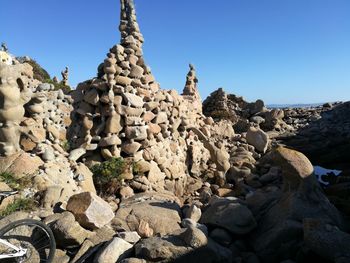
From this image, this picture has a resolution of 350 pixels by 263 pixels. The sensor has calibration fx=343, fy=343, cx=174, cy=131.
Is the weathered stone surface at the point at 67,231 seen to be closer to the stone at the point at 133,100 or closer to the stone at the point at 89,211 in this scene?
the stone at the point at 89,211

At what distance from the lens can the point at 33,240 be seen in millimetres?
5617

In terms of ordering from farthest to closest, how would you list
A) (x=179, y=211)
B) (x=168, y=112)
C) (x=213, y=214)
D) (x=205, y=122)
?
(x=205, y=122), (x=168, y=112), (x=179, y=211), (x=213, y=214)

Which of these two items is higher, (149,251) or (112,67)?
(112,67)

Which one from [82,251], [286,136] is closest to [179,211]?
[82,251]

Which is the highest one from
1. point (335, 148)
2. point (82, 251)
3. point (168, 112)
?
point (168, 112)

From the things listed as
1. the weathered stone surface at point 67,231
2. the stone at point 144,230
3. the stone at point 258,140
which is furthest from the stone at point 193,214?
the stone at point 258,140

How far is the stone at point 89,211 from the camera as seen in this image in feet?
21.0

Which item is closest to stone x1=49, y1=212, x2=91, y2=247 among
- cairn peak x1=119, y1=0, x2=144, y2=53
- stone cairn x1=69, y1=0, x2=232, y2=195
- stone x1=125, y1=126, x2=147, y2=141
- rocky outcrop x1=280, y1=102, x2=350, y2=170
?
stone cairn x1=69, y1=0, x2=232, y2=195

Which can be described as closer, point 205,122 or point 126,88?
point 126,88

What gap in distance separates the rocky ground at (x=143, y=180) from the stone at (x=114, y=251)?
2cm

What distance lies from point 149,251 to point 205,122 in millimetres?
13982

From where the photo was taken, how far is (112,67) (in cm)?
1186

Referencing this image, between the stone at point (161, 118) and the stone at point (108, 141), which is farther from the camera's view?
the stone at point (161, 118)

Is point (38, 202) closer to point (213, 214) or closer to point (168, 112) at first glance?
point (213, 214)
